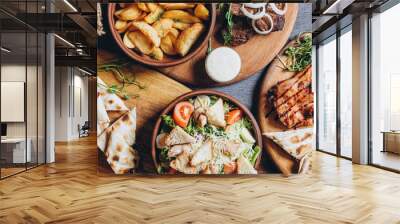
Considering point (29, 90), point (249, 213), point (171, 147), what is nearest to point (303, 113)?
point (171, 147)

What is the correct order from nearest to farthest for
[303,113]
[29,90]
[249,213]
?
[249,213], [303,113], [29,90]

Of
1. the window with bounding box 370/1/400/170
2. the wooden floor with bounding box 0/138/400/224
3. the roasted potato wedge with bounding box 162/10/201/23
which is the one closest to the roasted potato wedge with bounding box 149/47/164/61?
the roasted potato wedge with bounding box 162/10/201/23

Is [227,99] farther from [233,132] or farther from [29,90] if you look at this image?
[29,90]

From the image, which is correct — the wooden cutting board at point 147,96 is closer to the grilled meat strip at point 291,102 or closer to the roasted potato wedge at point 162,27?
the roasted potato wedge at point 162,27

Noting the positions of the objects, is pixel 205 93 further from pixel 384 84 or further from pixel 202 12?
pixel 384 84

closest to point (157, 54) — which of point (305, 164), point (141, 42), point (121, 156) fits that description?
point (141, 42)

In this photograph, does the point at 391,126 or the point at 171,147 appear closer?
the point at 171,147

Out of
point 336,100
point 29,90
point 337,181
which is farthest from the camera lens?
point 336,100

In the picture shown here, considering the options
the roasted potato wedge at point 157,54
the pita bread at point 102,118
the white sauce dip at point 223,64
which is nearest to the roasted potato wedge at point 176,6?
the roasted potato wedge at point 157,54

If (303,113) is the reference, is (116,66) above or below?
above
